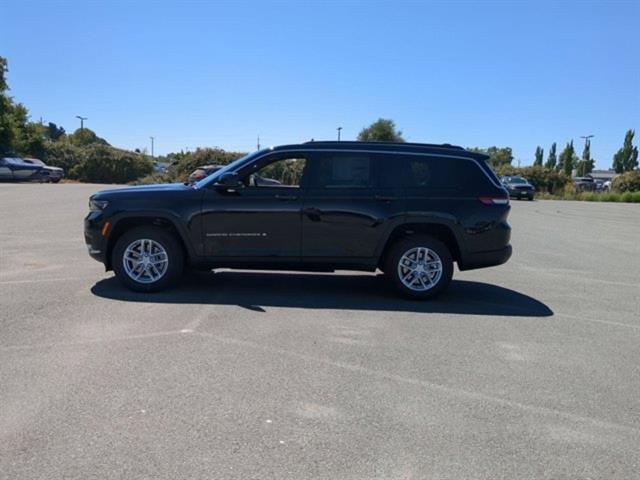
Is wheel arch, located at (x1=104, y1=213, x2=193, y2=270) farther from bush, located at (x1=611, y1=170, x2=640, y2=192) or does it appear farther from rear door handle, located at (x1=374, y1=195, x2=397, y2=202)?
bush, located at (x1=611, y1=170, x2=640, y2=192)

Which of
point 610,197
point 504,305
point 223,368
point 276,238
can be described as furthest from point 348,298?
point 610,197

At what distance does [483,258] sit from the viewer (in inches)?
310

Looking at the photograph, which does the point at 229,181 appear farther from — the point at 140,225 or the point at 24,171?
the point at 24,171

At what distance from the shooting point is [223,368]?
494 cm

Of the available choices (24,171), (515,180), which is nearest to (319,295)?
(24,171)

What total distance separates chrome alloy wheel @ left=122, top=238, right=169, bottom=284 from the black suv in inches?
0.5

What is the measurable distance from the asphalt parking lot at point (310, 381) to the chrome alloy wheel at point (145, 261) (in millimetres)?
304

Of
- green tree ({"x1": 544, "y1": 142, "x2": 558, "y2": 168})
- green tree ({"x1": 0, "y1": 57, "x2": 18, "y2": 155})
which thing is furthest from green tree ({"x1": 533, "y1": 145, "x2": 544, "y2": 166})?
green tree ({"x1": 0, "y1": 57, "x2": 18, "y2": 155})

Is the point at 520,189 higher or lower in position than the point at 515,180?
lower

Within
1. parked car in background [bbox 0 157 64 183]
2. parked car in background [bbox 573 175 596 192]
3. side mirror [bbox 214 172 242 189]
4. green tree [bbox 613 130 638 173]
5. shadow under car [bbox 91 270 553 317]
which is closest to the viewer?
shadow under car [bbox 91 270 553 317]

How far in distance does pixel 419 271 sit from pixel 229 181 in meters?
2.65

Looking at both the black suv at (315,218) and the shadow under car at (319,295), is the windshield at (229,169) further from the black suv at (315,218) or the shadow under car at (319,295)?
the shadow under car at (319,295)

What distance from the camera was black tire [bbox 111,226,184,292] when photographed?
7.58 m

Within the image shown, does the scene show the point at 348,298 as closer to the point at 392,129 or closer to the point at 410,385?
the point at 410,385
